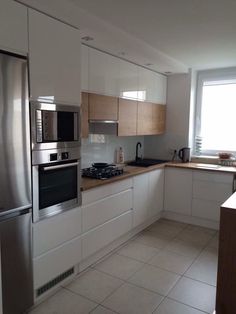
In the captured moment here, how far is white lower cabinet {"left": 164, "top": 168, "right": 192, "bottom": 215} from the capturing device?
3.82 meters

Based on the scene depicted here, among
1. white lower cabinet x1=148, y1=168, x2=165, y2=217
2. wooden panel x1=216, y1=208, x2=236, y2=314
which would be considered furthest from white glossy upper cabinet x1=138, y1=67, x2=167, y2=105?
wooden panel x1=216, y1=208, x2=236, y2=314

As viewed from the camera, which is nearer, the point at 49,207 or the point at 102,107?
the point at 49,207

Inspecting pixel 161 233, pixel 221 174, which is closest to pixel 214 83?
pixel 221 174

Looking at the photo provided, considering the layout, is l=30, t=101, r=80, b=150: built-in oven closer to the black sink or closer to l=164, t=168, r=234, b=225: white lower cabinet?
the black sink

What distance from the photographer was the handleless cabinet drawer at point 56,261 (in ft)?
6.78

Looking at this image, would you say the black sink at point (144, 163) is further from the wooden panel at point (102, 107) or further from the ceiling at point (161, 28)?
the ceiling at point (161, 28)

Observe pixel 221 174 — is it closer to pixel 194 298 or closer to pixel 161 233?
pixel 161 233

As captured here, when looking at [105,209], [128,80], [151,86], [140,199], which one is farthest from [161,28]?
[140,199]

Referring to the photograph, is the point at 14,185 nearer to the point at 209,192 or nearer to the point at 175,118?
the point at 209,192

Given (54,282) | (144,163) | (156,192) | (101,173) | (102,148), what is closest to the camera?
(54,282)

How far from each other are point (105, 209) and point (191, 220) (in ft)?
5.56

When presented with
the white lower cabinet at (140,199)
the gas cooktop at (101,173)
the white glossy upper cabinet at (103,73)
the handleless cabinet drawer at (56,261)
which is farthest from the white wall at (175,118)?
the handleless cabinet drawer at (56,261)

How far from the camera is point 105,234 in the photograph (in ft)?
9.22

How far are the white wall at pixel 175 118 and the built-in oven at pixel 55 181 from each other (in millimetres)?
2373
